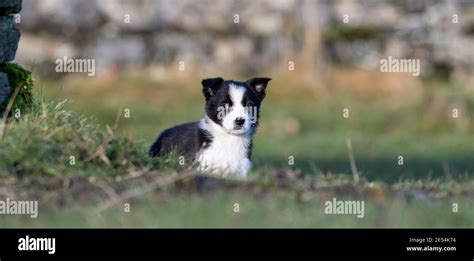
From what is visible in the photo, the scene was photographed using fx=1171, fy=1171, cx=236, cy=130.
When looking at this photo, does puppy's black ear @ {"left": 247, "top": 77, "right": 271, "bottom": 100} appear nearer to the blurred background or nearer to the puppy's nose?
the puppy's nose

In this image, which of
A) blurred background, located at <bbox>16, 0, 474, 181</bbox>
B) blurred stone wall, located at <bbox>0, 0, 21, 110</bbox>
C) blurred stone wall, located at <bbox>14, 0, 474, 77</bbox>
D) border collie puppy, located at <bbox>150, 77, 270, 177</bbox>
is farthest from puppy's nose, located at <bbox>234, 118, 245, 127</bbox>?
blurred stone wall, located at <bbox>14, 0, 474, 77</bbox>

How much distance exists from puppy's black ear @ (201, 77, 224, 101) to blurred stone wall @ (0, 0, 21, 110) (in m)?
1.85

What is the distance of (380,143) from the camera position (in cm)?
2072

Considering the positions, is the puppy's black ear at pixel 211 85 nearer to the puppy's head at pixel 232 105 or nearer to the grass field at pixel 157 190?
the puppy's head at pixel 232 105

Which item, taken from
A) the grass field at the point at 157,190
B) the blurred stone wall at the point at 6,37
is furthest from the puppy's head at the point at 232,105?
the blurred stone wall at the point at 6,37

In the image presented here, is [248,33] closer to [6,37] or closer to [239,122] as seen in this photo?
[6,37]

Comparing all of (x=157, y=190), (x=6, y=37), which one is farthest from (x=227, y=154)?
(x=6, y=37)

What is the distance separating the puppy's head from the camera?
10.8m

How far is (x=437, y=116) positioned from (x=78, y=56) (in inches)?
295

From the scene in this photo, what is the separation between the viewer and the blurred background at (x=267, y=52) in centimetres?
2292

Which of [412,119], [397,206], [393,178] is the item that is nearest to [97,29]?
[412,119]

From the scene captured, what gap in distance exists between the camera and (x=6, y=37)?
11.1 metres

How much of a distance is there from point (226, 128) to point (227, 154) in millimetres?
243

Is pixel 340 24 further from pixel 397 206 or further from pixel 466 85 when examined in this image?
pixel 397 206
